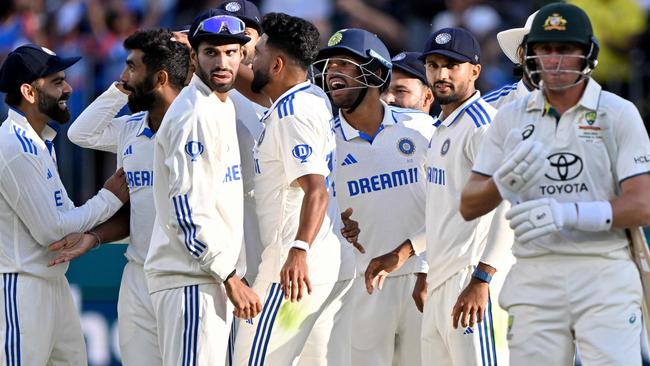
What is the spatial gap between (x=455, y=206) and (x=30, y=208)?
2.42 meters

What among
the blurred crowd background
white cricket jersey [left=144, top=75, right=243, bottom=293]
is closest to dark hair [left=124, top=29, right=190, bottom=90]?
white cricket jersey [left=144, top=75, right=243, bottom=293]

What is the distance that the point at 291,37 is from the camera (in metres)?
6.52

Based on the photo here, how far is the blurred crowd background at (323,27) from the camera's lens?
11.8 metres

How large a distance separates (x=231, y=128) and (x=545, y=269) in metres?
1.90

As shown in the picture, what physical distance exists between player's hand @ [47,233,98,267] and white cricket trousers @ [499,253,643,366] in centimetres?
283

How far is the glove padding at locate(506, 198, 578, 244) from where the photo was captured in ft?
16.4

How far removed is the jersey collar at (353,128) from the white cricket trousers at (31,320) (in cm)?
191

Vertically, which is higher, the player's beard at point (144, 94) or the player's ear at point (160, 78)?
the player's ear at point (160, 78)

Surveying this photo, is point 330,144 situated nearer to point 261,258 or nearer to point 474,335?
point 261,258

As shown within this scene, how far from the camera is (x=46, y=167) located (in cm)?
709

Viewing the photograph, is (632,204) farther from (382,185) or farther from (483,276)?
(382,185)

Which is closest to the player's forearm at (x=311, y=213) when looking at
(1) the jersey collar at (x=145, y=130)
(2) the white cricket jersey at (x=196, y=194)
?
(2) the white cricket jersey at (x=196, y=194)

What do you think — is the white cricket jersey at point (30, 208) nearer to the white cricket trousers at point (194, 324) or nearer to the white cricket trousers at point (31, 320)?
the white cricket trousers at point (31, 320)

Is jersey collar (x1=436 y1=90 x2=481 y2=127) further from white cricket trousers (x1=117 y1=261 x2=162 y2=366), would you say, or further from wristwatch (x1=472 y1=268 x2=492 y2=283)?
white cricket trousers (x1=117 y1=261 x2=162 y2=366)
